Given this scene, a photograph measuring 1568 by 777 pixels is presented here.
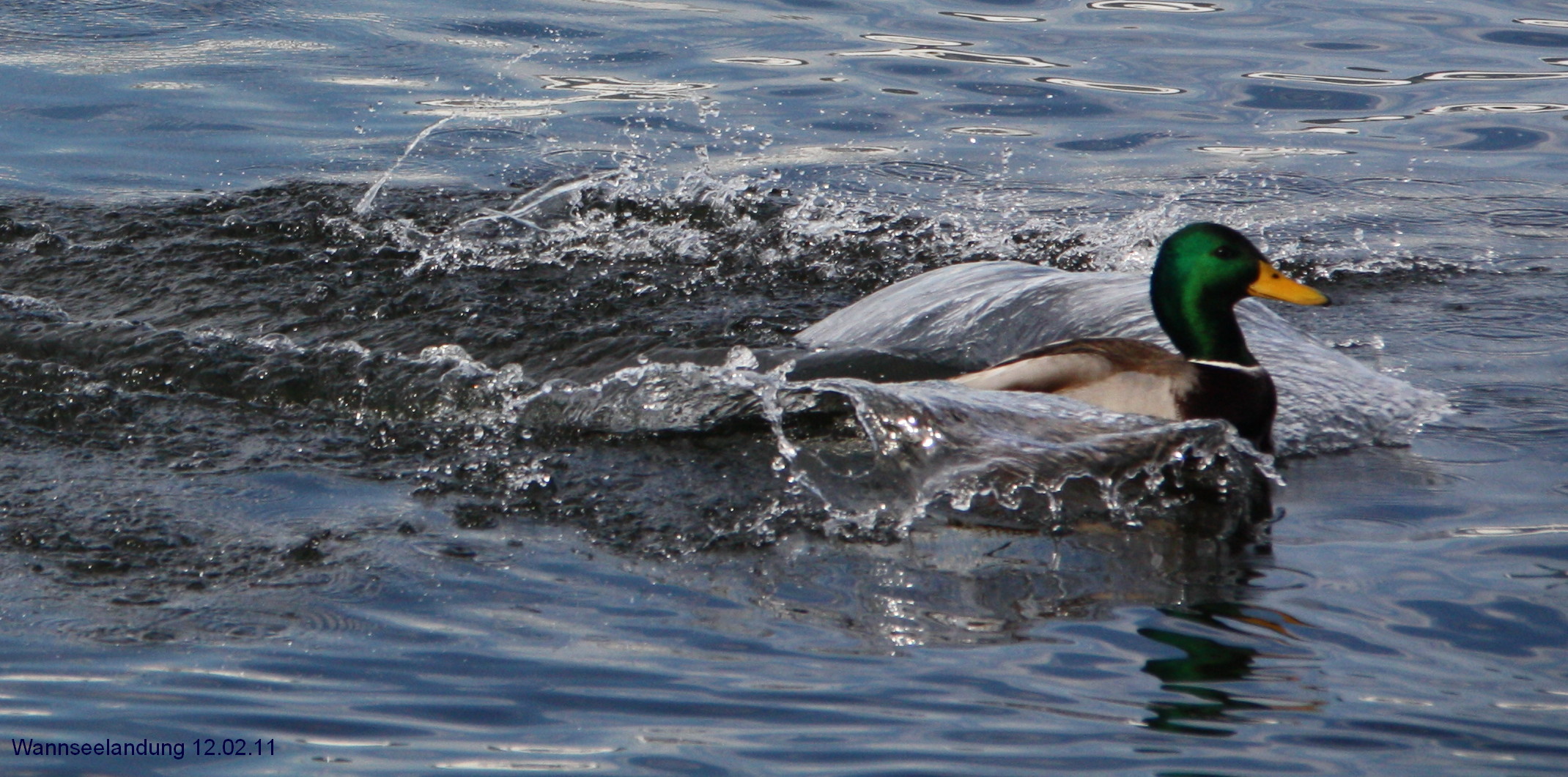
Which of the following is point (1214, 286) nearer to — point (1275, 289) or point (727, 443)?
point (1275, 289)

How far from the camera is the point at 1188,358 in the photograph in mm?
4730

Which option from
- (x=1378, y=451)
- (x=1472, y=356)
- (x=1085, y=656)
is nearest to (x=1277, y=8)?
(x=1472, y=356)

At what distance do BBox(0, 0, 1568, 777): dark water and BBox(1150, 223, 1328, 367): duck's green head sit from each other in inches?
14.7

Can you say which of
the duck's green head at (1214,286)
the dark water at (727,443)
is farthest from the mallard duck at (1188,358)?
the dark water at (727,443)

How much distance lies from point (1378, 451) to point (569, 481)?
7.02 feet

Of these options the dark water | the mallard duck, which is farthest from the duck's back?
the mallard duck

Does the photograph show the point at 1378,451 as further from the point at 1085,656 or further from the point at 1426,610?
the point at 1085,656

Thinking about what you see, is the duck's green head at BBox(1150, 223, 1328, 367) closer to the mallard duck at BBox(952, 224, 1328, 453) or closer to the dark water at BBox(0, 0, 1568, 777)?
the mallard duck at BBox(952, 224, 1328, 453)

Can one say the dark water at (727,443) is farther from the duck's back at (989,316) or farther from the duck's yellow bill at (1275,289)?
the duck's yellow bill at (1275,289)

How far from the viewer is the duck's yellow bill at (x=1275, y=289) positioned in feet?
15.3

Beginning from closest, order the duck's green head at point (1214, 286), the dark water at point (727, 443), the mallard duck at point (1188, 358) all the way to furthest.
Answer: the dark water at point (727, 443) < the mallard duck at point (1188, 358) < the duck's green head at point (1214, 286)

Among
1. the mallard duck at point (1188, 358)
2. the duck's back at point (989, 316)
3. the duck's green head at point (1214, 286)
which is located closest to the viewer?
the mallard duck at point (1188, 358)

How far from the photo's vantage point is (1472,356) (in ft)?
17.8

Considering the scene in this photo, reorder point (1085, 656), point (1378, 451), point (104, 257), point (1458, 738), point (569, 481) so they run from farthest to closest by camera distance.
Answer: point (104, 257) → point (1378, 451) → point (569, 481) → point (1085, 656) → point (1458, 738)
